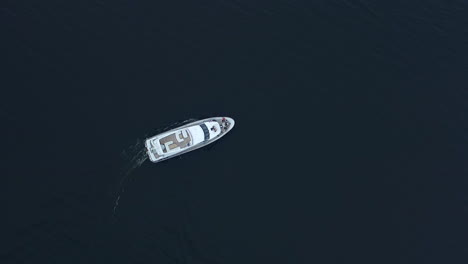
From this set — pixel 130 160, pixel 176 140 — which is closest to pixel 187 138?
pixel 176 140

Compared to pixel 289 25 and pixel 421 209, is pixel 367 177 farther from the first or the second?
pixel 289 25

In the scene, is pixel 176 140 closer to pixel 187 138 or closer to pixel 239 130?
pixel 187 138

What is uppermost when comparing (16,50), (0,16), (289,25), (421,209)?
(0,16)

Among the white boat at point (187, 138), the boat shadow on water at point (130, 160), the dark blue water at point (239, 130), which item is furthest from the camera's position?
the white boat at point (187, 138)

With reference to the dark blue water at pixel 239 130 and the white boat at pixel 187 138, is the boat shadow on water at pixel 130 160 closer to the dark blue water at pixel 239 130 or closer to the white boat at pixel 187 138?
the dark blue water at pixel 239 130

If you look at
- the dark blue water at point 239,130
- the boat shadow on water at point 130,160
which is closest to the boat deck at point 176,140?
the boat shadow on water at point 130,160

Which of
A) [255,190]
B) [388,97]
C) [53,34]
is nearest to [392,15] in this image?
[388,97]
